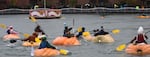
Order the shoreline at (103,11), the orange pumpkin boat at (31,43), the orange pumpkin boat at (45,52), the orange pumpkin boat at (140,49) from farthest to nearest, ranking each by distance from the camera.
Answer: the shoreline at (103,11) < the orange pumpkin boat at (31,43) < the orange pumpkin boat at (140,49) < the orange pumpkin boat at (45,52)

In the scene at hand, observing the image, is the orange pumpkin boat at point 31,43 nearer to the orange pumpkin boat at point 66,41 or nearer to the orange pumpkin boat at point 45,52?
the orange pumpkin boat at point 66,41

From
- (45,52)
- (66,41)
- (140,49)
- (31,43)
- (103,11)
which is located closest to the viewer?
(45,52)

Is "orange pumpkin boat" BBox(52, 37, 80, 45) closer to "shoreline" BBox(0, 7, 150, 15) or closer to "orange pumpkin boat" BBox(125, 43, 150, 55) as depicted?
"orange pumpkin boat" BBox(125, 43, 150, 55)

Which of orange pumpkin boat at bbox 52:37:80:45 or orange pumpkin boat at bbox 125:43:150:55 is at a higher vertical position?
orange pumpkin boat at bbox 125:43:150:55

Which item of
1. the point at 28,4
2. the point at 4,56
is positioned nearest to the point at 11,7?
the point at 28,4

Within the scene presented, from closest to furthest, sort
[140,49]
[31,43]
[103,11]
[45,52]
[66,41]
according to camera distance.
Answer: [45,52]
[140,49]
[31,43]
[66,41]
[103,11]

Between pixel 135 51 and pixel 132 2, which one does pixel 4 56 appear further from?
pixel 132 2

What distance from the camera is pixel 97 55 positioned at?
982 inches

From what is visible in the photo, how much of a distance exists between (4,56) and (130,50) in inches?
253

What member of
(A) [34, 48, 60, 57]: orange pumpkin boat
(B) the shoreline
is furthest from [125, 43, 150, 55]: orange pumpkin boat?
(B) the shoreline

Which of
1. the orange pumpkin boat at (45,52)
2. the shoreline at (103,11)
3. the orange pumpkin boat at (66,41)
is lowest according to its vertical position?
the shoreline at (103,11)

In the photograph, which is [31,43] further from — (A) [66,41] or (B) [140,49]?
(B) [140,49]

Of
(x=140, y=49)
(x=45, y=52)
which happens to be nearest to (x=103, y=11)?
(x=140, y=49)

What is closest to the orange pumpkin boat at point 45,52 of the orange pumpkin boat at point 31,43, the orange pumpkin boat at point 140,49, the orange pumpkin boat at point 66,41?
the orange pumpkin boat at point 31,43
